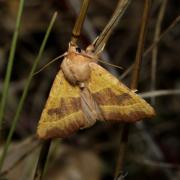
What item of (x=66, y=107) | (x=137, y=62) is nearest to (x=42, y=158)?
(x=66, y=107)

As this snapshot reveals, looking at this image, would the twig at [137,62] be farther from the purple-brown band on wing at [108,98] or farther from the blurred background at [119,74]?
the blurred background at [119,74]

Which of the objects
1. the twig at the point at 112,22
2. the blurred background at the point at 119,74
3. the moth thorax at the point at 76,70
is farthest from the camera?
the blurred background at the point at 119,74

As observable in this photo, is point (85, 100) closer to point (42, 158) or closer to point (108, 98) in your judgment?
point (108, 98)

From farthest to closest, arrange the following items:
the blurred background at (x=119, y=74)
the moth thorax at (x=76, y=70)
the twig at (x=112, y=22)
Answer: the blurred background at (x=119, y=74) → the moth thorax at (x=76, y=70) → the twig at (x=112, y=22)


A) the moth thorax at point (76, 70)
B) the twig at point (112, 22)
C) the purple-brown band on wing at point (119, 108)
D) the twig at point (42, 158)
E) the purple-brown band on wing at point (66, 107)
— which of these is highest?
the twig at point (112, 22)

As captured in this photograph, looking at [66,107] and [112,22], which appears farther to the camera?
[66,107]

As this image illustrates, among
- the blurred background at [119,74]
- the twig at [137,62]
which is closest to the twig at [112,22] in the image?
the twig at [137,62]

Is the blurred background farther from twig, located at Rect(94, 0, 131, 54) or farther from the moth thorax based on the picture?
twig, located at Rect(94, 0, 131, 54)
